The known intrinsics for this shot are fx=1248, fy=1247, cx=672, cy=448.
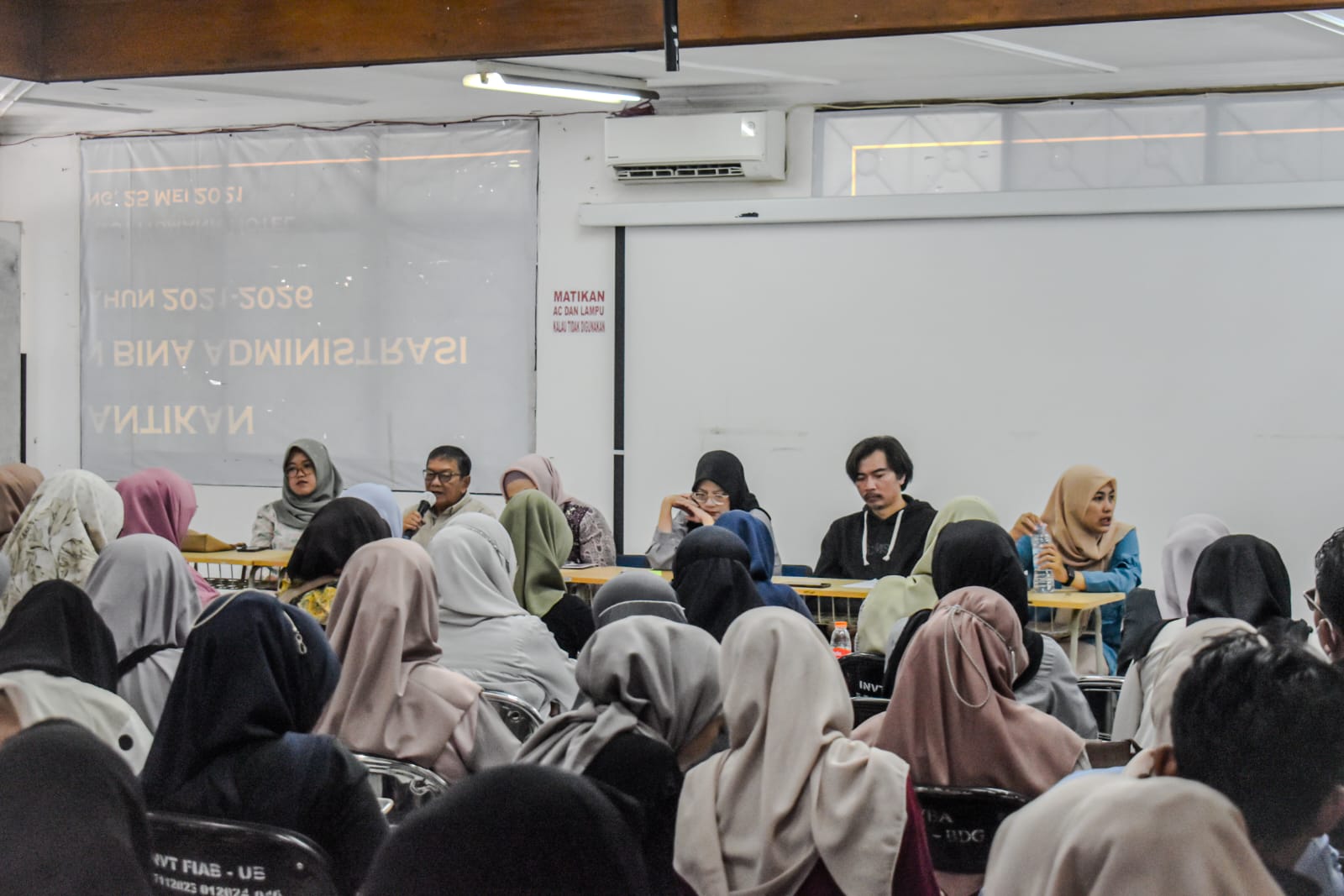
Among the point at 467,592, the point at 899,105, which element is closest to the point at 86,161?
the point at 899,105

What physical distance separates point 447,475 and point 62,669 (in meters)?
3.90

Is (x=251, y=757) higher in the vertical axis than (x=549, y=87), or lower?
lower

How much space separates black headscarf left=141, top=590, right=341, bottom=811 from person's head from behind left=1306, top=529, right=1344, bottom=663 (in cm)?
170

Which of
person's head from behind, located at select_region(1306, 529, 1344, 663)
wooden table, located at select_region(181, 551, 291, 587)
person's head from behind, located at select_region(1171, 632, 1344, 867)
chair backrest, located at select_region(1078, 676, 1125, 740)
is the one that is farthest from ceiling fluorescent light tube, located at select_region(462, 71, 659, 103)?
person's head from behind, located at select_region(1171, 632, 1344, 867)

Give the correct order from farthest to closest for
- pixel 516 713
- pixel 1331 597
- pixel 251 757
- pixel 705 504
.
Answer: pixel 705 504 → pixel 516 713 → pixel 1331 597 → pixel 251 757

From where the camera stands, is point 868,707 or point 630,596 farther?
point 630,596

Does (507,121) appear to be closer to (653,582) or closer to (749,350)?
(749,350)

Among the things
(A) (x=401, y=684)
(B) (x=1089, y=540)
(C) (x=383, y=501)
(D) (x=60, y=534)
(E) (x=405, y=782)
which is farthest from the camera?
(C) (x=383, y=501)

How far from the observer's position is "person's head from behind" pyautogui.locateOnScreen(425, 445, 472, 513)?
6.21m

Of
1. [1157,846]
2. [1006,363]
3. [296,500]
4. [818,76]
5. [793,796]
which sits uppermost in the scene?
[818,76]

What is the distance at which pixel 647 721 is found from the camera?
2172 mm

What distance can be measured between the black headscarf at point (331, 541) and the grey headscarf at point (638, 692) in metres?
1.79

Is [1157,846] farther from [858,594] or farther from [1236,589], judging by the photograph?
[858,594]

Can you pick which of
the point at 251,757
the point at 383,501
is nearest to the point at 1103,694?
the point at 251,757
